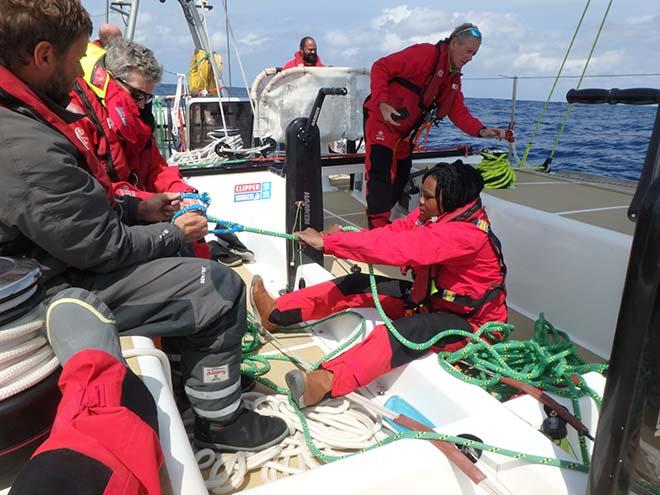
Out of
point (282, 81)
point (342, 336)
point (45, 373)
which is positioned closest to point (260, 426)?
point (45, 373)

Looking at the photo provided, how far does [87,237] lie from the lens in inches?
48.8

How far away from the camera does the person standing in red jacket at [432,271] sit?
6.66 feet

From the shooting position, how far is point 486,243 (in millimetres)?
2168

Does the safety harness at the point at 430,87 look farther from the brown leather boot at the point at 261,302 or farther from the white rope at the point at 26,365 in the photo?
the white rope at the point at 26,365

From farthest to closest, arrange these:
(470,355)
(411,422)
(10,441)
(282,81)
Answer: (282,81), (470,355), (411,422), (10,441)

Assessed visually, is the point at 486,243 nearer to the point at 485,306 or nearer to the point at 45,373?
the point at 485,306

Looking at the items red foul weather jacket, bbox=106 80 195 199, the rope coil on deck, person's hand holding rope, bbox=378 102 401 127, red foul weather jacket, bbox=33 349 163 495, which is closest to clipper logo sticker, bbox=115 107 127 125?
red foul weather jacket, bbox=106 80 195 199

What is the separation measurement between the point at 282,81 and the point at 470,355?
3.65 m

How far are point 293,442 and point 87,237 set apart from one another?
97cm

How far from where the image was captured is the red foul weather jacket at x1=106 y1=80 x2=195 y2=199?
7.38 feet

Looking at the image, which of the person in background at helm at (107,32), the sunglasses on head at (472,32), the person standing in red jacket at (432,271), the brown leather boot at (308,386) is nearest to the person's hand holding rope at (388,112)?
the sunglasses on head at (472,32)

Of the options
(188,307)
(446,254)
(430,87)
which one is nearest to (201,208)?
(188,307)

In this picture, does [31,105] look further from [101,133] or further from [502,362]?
[502,362]

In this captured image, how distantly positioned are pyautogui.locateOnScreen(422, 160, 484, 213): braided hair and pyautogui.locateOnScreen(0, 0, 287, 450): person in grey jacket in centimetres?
104
